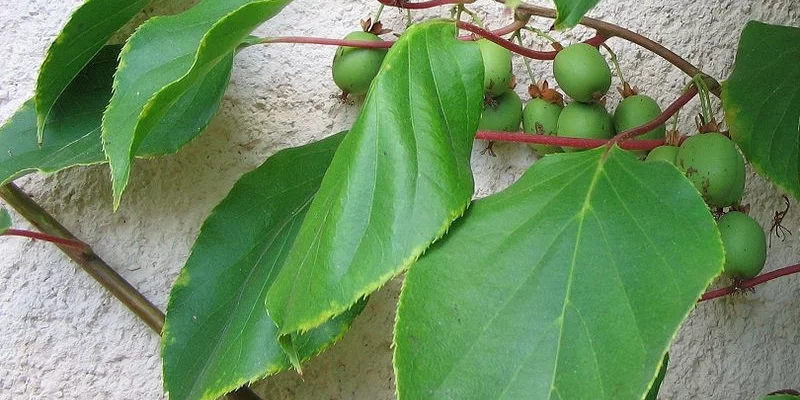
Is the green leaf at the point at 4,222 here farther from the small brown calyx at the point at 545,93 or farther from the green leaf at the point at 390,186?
the small brown calyx at the point at 545,93

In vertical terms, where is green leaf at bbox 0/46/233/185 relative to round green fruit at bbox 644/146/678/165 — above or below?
above

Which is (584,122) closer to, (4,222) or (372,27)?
(372,27)

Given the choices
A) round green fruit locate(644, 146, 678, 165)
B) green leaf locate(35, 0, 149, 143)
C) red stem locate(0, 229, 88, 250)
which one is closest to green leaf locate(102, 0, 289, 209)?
green leaf locate(35, 0, 149, 143)

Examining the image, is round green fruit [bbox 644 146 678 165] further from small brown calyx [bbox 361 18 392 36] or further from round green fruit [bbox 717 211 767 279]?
small brown calyx [bbox 361 18 392 36]

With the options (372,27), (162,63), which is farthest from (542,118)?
(162,63)

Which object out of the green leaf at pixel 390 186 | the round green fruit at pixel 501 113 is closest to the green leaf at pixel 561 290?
the green leaf at pixel 390 186
